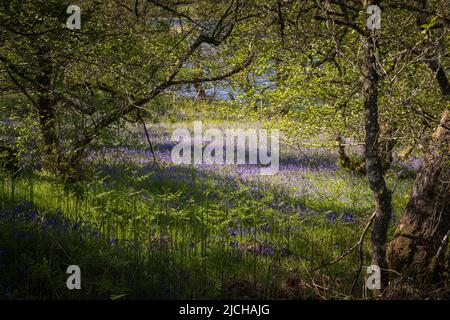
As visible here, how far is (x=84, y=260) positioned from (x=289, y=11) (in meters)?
5.58

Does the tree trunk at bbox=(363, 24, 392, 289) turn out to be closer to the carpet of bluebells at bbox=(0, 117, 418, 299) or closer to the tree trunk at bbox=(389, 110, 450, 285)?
the tree trunk at bbox=(389, 110, 450, 285)

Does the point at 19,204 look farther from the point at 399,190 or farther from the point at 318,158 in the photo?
the point at 318,158

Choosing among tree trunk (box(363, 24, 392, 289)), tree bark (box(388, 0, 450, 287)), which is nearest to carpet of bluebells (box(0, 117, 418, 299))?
tree bark (box(388, 0, 450, 287))

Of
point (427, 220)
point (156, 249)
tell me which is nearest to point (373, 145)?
point (427, 220)

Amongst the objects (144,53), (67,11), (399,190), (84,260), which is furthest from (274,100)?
(84,260)

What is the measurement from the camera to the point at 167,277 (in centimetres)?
532

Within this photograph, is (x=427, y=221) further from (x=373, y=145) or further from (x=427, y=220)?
(x=373, y=145)

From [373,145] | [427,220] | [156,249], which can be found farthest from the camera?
[156,249]

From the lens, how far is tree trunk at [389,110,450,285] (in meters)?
5.25

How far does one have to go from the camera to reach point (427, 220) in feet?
17.4

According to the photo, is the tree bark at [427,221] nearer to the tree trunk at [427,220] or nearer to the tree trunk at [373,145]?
the tree trunk at [427,220]

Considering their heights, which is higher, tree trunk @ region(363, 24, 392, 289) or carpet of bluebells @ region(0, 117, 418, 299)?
tree trunk @ region(363, 24, 392, 289)

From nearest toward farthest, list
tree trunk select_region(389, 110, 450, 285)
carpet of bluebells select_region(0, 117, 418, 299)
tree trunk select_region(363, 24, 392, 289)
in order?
1. tree trunk select_region(363, 24, 392, 289)
2. carpet of bluebells select_region(0, 117, 418, 299)
3. tree trunk select_region(389, 110, 450, 285)

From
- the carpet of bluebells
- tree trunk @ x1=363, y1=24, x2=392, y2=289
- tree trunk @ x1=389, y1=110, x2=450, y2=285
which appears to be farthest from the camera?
tree trunk @ x1=389, y1=110, x2=450, y2=285
